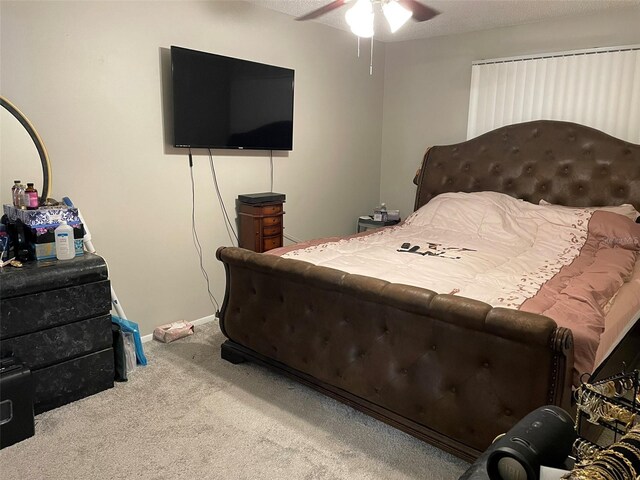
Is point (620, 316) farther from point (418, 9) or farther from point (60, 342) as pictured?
point (60, 342)

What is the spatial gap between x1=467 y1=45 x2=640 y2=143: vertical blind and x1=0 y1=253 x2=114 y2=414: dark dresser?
3.40 metres

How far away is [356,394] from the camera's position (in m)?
2.27

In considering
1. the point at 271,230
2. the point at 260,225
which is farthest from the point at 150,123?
the point at 271,230

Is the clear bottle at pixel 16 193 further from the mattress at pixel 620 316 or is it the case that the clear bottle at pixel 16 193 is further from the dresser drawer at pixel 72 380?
the mattress at pixel 620 316

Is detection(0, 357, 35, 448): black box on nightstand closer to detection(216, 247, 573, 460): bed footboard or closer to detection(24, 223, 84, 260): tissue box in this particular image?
detection(24, 223, 84, 260): tissue box

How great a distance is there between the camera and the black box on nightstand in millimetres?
2051

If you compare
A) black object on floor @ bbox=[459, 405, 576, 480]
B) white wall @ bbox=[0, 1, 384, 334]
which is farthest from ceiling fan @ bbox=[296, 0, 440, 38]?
black object on floor @ bbox=[459, 405, 576, 480]

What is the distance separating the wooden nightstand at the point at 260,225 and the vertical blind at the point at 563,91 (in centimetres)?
197

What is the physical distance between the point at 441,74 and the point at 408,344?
322 centimetres

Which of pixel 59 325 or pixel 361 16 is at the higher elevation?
pixel 361 16

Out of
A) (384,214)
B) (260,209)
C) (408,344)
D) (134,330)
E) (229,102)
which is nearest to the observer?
(408,344)

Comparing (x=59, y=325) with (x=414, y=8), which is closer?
(x=59, y=325)

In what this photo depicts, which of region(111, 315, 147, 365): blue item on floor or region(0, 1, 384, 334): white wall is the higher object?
region(0, 1, 384, 334): white wall

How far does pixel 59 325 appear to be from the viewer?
238 centimetres
